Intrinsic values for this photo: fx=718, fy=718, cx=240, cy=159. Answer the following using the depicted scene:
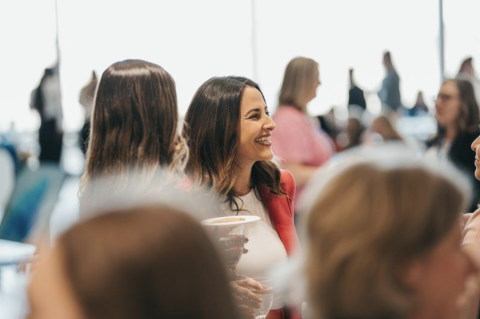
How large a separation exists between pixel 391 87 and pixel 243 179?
21.1 ft

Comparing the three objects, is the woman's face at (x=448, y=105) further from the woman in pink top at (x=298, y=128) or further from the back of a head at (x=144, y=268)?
the back of a head at (x=144, y=268)

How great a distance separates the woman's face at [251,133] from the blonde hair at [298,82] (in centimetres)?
155

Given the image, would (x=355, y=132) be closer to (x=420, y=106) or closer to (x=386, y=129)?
(x=386, y=129)

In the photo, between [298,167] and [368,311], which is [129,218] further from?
[298,167]

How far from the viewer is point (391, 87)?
8.71 m

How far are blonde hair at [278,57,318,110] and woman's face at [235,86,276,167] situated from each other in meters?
1.55

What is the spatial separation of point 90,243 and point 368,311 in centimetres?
42

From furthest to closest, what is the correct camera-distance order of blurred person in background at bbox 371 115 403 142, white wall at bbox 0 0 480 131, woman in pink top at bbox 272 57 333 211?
1. white wall at bbox 0 0 480 131
2. blurred person in background at bbox 371 115 403 142
3. woman in pink top at bbox 272 57 333 211

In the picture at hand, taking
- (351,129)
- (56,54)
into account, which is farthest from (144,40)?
(351,129)

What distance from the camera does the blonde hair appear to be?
13.7 ft

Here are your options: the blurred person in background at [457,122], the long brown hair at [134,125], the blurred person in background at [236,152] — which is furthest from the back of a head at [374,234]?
the blurred person in background at [457,122]

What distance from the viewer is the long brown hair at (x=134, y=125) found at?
6.49ft

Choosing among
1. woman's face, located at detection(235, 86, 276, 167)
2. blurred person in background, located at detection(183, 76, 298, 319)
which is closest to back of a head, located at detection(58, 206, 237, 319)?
blurred person in background, located at detection(183, 76, 298, 319)

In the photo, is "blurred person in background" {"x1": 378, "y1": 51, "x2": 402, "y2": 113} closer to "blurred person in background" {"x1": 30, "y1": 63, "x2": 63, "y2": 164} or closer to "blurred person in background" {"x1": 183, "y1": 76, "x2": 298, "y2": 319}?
"blurred person in background" {"x1": 30, "y1": 63, "x2": 63, "y2": 164}
